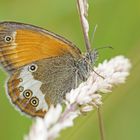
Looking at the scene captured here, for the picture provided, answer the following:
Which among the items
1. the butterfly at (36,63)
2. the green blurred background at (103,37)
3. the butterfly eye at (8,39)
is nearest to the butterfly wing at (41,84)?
the butterfly at (36,63)

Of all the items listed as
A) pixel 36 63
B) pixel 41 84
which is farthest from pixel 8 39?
pixel 41 84

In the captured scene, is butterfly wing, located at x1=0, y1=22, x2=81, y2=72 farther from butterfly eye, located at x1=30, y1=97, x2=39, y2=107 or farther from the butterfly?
butterfly eye, located at x1=30, y1=97, x2=39, y2=107

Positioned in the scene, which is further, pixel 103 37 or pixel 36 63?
pixel 103 37

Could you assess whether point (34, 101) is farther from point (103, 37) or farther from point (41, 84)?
point (103, 37)

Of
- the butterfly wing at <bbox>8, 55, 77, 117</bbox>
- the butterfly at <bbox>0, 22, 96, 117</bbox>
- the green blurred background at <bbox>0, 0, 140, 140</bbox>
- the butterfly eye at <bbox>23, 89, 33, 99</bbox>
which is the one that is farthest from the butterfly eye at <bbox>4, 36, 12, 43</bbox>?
the green blurred background at <bbox>0, 0, 140, 140</bbox>

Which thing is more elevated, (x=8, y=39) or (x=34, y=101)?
(x=8, y=39)

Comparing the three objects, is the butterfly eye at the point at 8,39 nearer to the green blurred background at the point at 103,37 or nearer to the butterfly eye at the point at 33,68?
the butterfly eye at the point at 33,68

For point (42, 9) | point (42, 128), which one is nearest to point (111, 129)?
point (42, 9)

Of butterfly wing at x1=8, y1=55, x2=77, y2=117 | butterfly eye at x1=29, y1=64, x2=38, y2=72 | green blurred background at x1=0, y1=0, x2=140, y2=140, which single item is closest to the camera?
butterfly wing at x1=8, y1=55, x2=77, y2=117
